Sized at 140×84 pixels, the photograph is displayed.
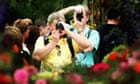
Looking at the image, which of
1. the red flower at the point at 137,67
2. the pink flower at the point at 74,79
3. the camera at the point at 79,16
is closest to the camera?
the red flower at the point at 137,67

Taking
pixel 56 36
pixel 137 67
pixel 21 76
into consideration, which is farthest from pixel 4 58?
pixel 56 36

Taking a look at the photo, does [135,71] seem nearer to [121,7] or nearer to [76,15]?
[76,15]

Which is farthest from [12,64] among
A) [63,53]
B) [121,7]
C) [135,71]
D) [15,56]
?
[121,7]

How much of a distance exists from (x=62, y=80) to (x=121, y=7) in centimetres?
494

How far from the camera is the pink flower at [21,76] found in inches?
153

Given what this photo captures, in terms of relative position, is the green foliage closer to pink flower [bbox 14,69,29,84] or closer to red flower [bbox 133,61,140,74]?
pink flower [bbox 14,69,29,84]

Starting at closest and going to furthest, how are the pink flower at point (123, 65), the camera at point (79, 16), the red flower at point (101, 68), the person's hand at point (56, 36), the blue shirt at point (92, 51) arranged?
the pink flower at point (123, 65) → the red flower at point (101, 68) → the person's hand at point (56, 36) → the blue shirt at point (92, 51) → the camera at point (79, 16)

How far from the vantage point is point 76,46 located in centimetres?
731

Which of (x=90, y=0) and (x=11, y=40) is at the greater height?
(x=90, y=0)

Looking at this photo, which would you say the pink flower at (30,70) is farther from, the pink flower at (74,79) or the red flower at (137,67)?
the red flower at (137,67)

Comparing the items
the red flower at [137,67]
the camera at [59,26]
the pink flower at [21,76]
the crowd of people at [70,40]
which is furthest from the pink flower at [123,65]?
the camera at [59,26]

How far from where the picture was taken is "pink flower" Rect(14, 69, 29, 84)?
3.88 m

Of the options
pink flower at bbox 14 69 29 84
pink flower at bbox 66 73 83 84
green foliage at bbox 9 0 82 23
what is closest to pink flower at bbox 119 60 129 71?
pink flower at bbox 66 73 83 84

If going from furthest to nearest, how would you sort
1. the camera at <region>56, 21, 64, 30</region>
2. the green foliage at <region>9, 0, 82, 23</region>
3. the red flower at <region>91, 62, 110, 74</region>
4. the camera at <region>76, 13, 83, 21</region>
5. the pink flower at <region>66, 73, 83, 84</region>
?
1. the green foliage at <region>9, 0, 82, 23</region>
2. the camera at <region>76, 13, 83, 21</region>
3. the camera at <region>56, 21, 64, 30</region>
4. the red flower at <region>91, 62, 110, 74</region>
5. the pink flower at <region>66, 73, 83, 84</region>
